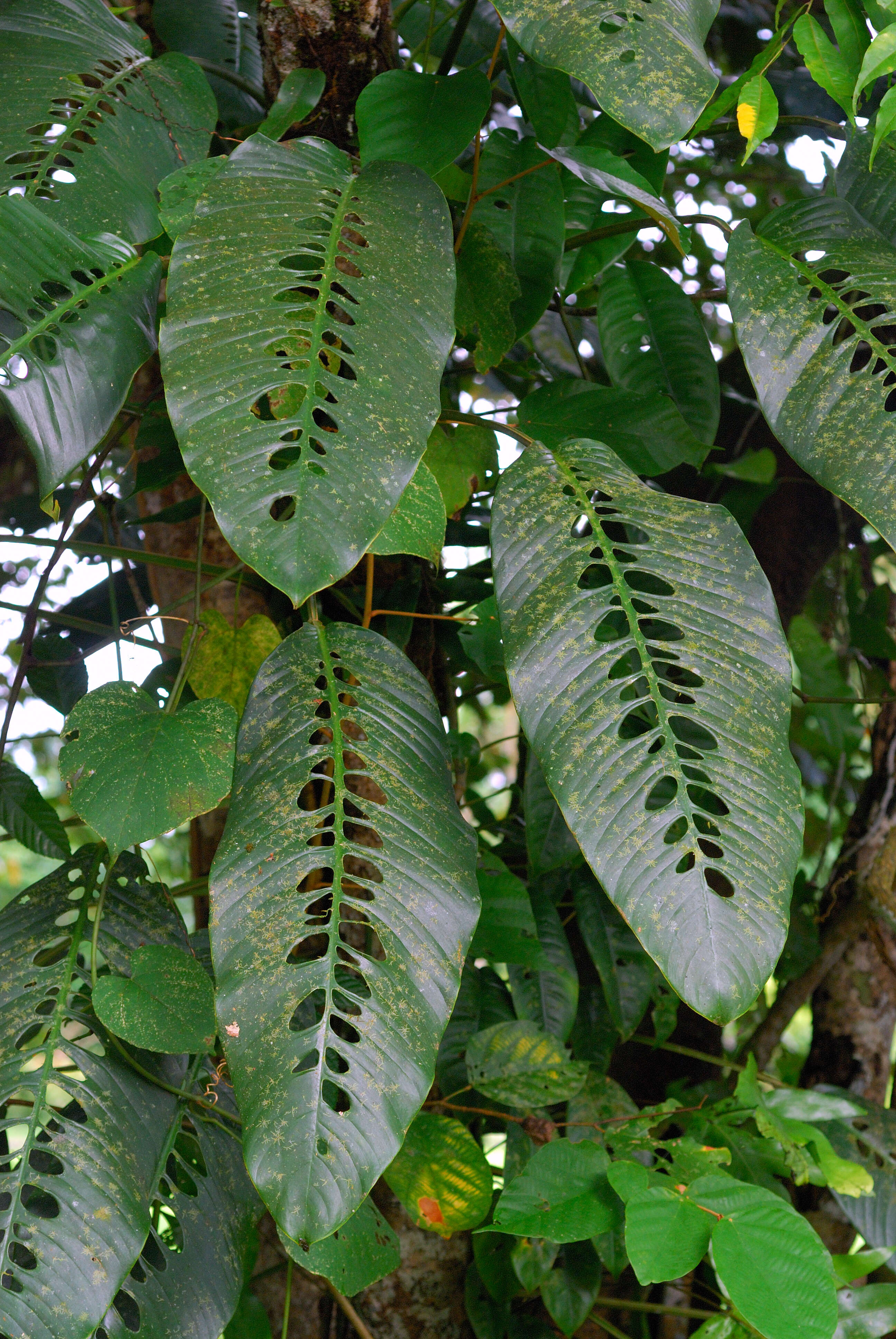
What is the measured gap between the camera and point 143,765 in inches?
25.0

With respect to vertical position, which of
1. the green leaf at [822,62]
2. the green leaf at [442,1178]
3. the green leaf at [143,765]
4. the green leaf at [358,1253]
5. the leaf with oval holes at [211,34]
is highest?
the leaf with oval holes at [211,34]

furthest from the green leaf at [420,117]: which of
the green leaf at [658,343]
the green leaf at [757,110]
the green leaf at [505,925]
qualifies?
the green leaf at [505,925]

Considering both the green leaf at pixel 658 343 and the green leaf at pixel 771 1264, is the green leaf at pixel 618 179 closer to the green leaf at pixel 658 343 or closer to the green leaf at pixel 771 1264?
the green leaf at pixel 658 343

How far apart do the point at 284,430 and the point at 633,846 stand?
32 cm

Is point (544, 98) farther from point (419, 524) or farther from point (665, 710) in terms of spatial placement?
point (665, 710)

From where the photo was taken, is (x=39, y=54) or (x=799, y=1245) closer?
(x=799, y=1245)

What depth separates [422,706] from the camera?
0.73 metres

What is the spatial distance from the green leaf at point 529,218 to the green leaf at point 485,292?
0.8 inches

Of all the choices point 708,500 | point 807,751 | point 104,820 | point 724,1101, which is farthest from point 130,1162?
point 807,751

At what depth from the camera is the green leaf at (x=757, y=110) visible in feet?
2.42

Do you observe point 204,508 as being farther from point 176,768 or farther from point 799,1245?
point 799,1245

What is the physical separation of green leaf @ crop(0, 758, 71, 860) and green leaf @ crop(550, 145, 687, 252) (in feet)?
2.54

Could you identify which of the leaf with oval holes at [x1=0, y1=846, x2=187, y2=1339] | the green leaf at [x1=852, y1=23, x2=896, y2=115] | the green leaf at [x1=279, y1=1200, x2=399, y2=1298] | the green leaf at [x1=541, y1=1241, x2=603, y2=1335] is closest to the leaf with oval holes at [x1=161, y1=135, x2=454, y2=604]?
the green leaf at [x1=852, y1=23, x2=896, y2=115]

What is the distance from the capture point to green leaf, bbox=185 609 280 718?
0.85 m
